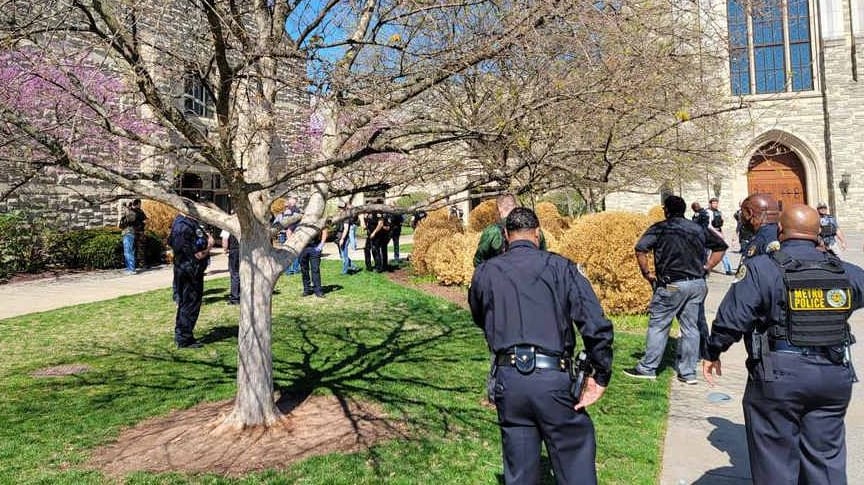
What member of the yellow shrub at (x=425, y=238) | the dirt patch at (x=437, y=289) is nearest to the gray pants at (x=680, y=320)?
the dirt patch at (x=437, y=289)

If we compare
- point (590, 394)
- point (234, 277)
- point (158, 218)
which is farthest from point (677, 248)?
point (158, 218)

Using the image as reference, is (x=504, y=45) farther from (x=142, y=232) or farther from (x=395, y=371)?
(x=142, y=232)

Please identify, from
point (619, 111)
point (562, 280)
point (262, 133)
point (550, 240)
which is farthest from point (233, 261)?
point (562, 280)

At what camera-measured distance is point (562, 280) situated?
259 cm

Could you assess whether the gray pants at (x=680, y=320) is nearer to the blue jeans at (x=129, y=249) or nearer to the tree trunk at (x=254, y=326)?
the tree trunk at (x=254, y=326)

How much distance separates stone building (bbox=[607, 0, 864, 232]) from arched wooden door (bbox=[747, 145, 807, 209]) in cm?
4

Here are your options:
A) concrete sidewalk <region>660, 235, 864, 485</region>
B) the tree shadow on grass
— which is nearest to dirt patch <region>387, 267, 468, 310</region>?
the tree shadow on grass

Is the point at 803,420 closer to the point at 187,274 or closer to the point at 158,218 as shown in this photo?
the point at 187,274

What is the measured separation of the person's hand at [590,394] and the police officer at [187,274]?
5482 millimetres

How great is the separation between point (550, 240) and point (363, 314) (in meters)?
3.99

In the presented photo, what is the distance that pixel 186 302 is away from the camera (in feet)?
21.8

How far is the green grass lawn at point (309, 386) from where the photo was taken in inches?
140

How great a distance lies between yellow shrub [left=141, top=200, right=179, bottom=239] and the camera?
55.3ft

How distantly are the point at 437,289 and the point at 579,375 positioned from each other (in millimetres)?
9200
